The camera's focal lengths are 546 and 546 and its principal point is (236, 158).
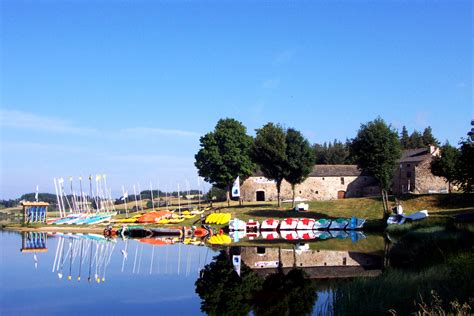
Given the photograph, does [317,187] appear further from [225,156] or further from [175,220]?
[175,220]

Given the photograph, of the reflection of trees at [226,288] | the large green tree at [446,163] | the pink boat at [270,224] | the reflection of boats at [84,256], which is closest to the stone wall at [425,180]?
the large green tree at [446,163]

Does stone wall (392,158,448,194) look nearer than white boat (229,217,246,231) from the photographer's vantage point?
No

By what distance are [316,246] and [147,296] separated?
18511 mm

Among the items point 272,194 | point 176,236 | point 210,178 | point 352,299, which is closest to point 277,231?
point 176,236

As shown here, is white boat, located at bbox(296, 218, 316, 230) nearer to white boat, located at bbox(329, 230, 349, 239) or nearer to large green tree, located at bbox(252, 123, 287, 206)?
white boat, located at bbox(329, 230, 349, 239)

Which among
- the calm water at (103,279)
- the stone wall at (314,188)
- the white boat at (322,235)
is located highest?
the stone wall at (314,188)

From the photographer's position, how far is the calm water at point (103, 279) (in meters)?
19.7

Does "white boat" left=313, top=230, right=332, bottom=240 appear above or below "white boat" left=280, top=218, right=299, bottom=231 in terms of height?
below

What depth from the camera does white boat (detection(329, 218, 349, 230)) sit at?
54219mm

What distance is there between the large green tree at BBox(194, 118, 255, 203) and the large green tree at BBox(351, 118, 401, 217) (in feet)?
64.9

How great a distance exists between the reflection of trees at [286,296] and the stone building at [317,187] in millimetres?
55383

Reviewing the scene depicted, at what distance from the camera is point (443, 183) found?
7431 cm

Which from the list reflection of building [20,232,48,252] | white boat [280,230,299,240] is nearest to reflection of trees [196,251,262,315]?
white boat [280,230,299,240]

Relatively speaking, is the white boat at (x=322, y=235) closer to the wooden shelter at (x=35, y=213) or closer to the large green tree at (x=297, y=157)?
the large green tree at (x=297, y=157)
